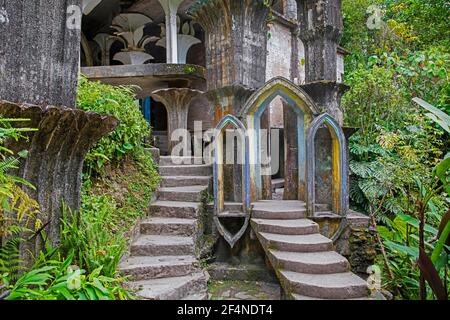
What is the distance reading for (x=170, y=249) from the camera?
154 inches

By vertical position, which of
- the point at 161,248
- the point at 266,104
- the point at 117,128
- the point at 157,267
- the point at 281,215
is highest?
the point at 266,104

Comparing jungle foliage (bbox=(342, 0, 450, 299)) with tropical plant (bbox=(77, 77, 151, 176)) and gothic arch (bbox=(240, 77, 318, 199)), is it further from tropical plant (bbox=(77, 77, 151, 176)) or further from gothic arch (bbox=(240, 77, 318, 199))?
tropical plant (bbox=(77, 77, 151, 176))

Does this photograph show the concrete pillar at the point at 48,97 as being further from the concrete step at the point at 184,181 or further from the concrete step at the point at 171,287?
the concrete step at the point at 184,181

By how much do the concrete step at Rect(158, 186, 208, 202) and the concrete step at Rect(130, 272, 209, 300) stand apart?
1387mm

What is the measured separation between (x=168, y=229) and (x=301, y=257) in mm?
1765

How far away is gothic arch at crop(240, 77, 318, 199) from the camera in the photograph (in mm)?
4512

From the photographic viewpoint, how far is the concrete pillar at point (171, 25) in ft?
33.7

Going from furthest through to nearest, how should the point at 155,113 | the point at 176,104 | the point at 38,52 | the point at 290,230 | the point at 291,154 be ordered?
the point at 155,113 → the point at 176,104 → the point at 291,154 → the point at 290,230 → the point at 38,52

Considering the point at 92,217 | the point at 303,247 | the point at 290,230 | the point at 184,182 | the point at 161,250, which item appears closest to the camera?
the point at 92,217

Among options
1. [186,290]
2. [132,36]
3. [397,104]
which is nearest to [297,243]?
[186,290]

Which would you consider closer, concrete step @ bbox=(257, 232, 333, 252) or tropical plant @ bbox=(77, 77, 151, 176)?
concrete step @ bbox=(257, 232, 333, 252)

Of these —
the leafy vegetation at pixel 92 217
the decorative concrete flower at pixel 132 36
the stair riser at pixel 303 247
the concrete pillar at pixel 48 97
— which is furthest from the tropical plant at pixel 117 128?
the decorative concrete flower at pixel 132 36

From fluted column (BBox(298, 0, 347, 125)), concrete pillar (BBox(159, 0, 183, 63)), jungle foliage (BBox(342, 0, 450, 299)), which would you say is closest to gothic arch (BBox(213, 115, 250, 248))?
fluted column (BBox(298, 0, 347, 125))

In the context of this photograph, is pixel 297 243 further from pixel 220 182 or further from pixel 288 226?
pixel 220 182
